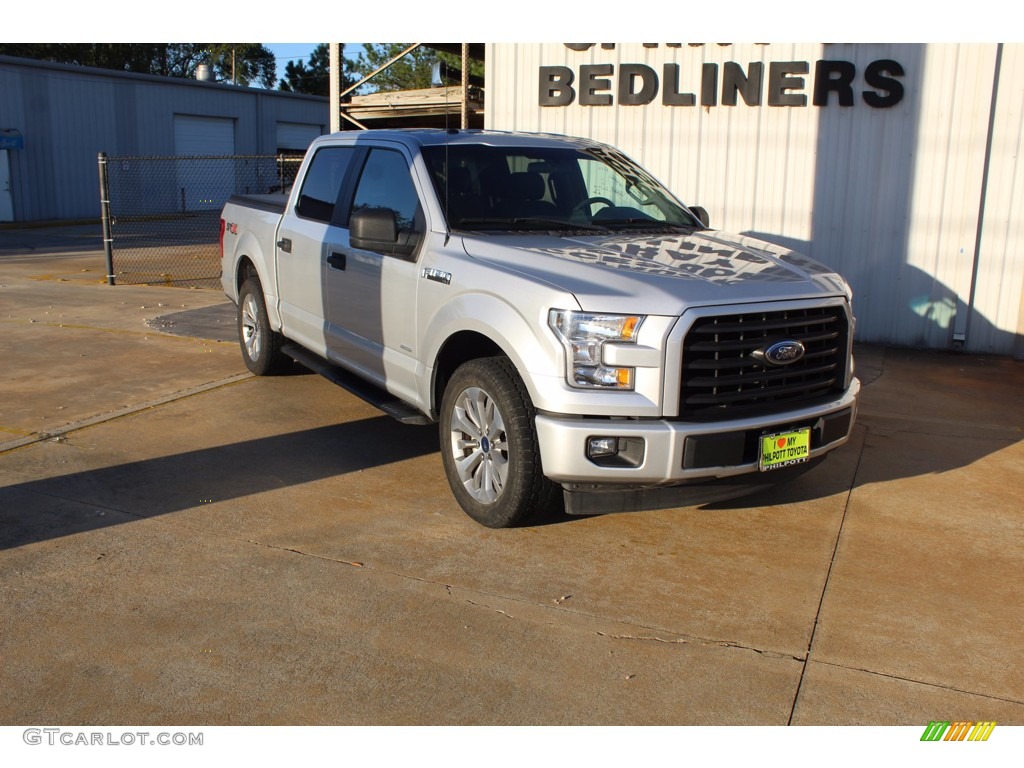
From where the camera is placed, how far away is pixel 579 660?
376 cm

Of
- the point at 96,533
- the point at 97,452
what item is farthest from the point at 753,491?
the point at 97,452

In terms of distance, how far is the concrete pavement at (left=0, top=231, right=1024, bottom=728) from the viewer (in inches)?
138

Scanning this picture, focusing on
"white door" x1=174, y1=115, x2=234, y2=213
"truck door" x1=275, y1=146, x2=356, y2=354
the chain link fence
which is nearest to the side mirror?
"truck door" x1=275, y1=146, x2=356, y2=354

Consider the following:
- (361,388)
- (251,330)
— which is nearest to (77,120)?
(251,330)

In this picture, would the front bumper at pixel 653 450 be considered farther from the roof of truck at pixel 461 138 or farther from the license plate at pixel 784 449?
the roof of truck at pixel 461 138

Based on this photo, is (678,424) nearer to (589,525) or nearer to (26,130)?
(589,525)

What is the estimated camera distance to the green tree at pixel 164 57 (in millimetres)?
50062

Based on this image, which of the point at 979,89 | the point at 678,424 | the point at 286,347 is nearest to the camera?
the point at 678,424

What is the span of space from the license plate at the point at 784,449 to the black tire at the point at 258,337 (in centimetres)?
444

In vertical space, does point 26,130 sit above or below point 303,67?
below

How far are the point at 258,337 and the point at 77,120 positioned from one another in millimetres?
25744

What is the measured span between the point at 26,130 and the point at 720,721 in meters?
30.1

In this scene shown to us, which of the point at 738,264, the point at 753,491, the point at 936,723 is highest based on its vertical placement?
the point at 738,264

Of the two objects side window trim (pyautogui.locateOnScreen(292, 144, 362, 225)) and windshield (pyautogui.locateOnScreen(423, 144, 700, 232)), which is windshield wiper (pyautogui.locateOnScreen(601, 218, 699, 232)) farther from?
side window trim (pyautogui.locateOnScreen(292, 144, 362, 225))
